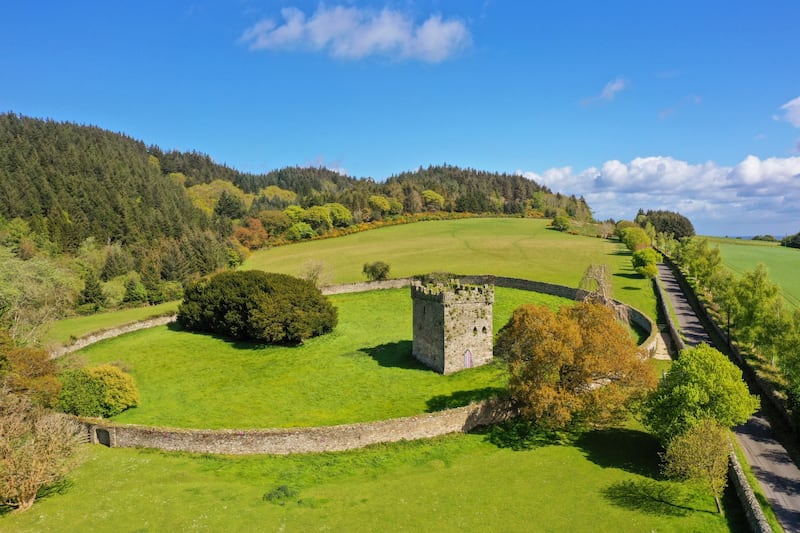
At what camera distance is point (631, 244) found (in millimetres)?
86250

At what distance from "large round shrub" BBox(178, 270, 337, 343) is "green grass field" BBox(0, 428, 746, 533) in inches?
731

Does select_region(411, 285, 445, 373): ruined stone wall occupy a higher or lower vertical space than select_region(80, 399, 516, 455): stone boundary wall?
higher

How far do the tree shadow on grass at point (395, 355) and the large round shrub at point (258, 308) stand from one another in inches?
278

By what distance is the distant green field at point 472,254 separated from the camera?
69.3 metres

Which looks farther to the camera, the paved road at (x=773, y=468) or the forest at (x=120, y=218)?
the forest at (x=120, y=218)

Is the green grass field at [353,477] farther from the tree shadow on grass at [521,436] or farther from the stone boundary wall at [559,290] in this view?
the stone boundary wall at [559,290]

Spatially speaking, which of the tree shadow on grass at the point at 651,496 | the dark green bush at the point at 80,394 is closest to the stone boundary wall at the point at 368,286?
the dark green bush at the point at 80,394

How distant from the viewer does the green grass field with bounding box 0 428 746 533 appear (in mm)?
17547

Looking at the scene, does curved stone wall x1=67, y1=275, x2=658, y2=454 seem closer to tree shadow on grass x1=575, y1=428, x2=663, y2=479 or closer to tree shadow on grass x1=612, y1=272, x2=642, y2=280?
tree shadow on grass x1=575, y1=428, x2=663, y2=479

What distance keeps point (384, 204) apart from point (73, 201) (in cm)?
7758

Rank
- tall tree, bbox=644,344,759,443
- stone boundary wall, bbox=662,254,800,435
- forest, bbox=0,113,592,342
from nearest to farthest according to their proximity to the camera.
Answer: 1. tall tree, bbox=644,344,759,443
2. stone boundary wall, bbox=662,254,800,435
3. forest, bbox=0,113,592,342

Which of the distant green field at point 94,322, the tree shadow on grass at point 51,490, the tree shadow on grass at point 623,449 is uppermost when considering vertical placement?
the distant green field at point 94,322

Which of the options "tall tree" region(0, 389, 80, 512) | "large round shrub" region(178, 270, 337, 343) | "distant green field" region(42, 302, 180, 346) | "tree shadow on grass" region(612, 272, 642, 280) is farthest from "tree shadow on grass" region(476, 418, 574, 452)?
"tree shadow on grass" region(612, 272, 642, 280)

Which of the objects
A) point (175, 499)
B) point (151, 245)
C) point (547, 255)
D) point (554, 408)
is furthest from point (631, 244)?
point (151, 245)
